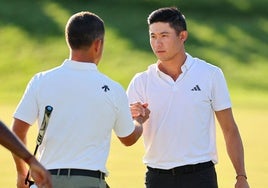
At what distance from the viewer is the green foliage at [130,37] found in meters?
37.1

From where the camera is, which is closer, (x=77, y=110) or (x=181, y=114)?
(x=77, y=110)

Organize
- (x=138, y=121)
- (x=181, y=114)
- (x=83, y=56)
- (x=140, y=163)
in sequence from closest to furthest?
(x=83, y=56) < (x=138, y=121) < (x=181, y=114) < (x=140, y=163)

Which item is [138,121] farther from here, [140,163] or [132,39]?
[132,39]

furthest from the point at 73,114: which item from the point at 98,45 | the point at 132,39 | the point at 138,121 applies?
the point at 132,39

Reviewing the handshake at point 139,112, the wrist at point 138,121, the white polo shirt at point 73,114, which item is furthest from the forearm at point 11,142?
the handshake at point 139,112

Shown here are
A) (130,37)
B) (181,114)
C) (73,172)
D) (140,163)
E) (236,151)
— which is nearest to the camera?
(73,172)

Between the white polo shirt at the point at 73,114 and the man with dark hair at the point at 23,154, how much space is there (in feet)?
2.05

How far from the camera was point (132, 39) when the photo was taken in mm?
41312

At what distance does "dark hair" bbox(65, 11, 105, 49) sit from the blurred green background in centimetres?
2151

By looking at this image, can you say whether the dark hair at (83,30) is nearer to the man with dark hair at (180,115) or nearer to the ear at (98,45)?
the ear at (98,45)

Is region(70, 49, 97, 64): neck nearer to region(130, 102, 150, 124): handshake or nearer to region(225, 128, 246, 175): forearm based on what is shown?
region(130, 102, 150, 124): handshake

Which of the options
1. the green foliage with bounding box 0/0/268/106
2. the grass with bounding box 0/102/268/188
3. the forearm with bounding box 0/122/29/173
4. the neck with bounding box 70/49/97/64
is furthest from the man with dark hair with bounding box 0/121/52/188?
the green foliage with bounding box 0/0/268/106

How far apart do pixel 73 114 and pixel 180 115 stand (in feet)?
4.28

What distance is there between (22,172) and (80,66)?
29.4 inches
